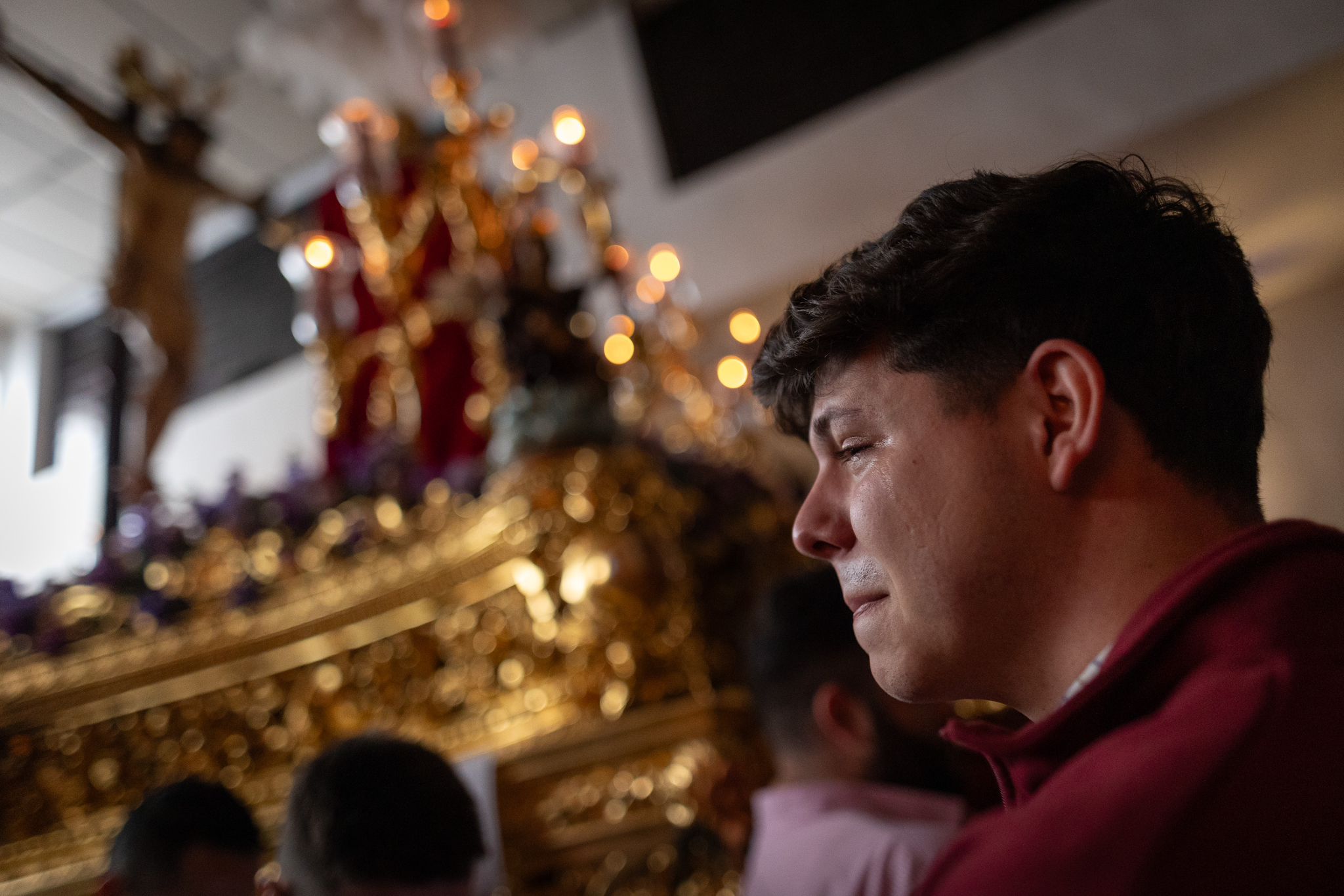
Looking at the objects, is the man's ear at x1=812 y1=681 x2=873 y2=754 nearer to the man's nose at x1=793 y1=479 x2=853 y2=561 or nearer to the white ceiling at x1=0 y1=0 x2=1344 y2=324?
the man's nose at x1=793 y1=479 x2=853 y2=561

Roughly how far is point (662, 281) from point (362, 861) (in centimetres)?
305

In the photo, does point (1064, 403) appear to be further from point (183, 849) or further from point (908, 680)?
point (183, 849)

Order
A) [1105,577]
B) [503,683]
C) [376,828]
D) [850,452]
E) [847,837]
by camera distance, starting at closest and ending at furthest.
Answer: [1105,577] → [850,452] → [376,828] → [847,837] → [503,683]

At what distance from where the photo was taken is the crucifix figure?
3463mm

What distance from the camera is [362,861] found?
41.8 inches

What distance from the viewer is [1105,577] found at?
65 cm

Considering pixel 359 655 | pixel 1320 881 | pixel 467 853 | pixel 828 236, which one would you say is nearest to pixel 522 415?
pixel 359 655

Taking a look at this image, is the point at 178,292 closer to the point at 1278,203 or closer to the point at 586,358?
the point at 586,358

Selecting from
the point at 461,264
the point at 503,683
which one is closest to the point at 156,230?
the point at 461,264

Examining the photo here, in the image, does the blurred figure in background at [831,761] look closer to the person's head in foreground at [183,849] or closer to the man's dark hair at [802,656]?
the man's dark hair at [802,656]

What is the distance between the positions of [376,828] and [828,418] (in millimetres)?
690

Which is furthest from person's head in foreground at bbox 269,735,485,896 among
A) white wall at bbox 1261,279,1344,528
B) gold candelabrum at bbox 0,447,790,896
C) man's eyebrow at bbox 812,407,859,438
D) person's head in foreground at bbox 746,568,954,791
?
white wall at bbox 1261,279,1344,528

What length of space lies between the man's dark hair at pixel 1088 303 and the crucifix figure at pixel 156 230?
3.21 m

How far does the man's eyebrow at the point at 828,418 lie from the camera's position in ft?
2.43
